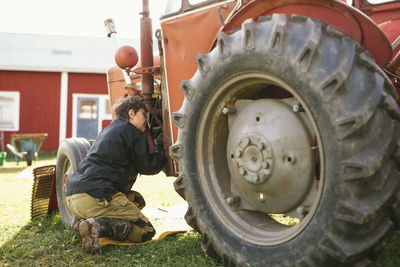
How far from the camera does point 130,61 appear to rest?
11.9ft

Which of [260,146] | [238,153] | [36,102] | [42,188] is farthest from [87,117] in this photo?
[260,146]

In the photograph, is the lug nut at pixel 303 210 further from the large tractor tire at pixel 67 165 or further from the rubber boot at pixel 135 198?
the large tractor tire at pixel 67 165

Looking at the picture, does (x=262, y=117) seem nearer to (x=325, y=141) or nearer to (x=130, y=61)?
(x=325, y=141)

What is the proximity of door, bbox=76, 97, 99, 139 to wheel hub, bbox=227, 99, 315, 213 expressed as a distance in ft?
47.7

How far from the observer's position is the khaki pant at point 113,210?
10.5ft

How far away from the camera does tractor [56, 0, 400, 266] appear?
160 centimetres

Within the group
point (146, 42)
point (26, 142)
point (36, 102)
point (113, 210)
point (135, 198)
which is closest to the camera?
point (113, 210)

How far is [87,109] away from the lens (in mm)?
16172

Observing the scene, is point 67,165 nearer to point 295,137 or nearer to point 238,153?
point 238,153

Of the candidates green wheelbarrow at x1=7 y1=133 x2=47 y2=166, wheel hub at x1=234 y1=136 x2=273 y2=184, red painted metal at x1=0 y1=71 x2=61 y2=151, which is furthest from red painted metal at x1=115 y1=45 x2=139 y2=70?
red painted metal at x1=0 y1=71 x2=61 y2=151

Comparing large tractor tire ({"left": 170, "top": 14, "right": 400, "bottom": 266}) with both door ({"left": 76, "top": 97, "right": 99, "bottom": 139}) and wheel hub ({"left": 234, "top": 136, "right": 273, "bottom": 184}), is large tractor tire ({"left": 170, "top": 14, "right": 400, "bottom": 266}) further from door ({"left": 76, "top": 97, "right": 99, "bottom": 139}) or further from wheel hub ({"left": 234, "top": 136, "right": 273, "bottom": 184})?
door ({"left": 76, "top": 97, "right": 99, "bottom": 139})

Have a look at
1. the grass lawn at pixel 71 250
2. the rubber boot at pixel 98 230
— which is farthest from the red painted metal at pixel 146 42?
the grass lawn at pixel 71 250

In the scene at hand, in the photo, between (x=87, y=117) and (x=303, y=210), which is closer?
(x=303, y=210)

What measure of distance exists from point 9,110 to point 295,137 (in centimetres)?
1582
